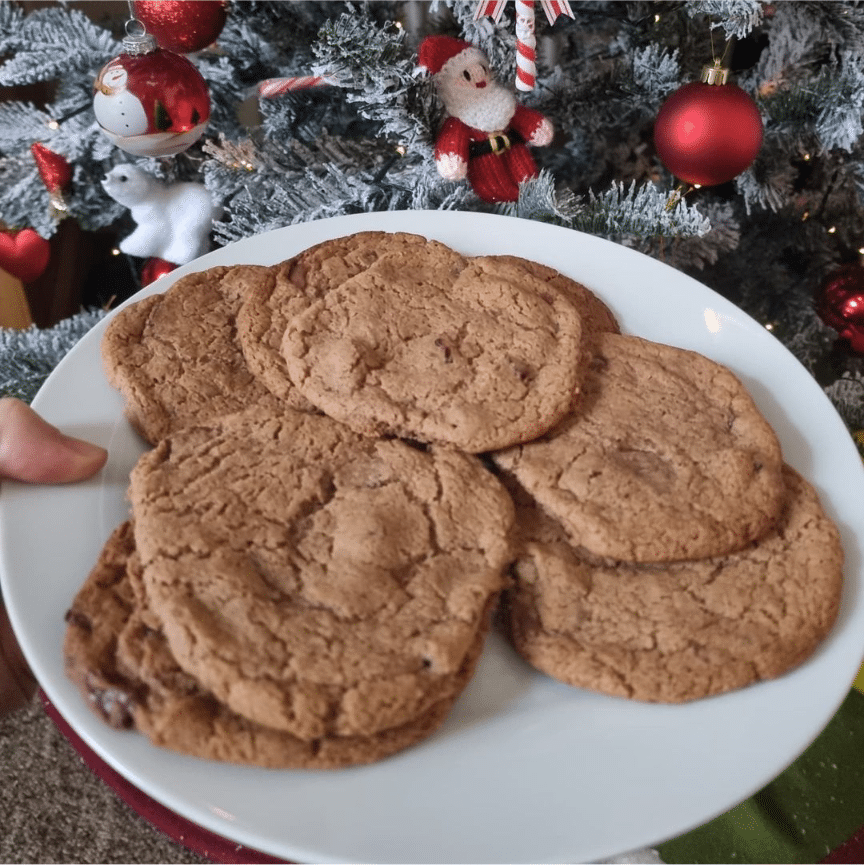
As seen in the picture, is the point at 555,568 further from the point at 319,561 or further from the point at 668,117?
the point at 668,117

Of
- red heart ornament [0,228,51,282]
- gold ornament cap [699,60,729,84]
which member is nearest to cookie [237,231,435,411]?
gold ornament cap [699,60,729,84]

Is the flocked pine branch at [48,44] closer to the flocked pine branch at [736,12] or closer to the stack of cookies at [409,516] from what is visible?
the stack of cookies at [409,516]

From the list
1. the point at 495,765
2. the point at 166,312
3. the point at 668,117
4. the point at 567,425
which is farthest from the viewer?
the point at 668,117

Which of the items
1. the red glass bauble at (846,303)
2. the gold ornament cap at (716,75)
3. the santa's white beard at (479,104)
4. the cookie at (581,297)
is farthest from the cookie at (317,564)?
the red glass bauble at (846,303)

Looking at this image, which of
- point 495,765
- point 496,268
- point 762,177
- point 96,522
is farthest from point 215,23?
point 495,765

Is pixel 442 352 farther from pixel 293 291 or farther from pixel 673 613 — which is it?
pixel 673 613

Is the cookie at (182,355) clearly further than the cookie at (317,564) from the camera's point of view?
Yes
